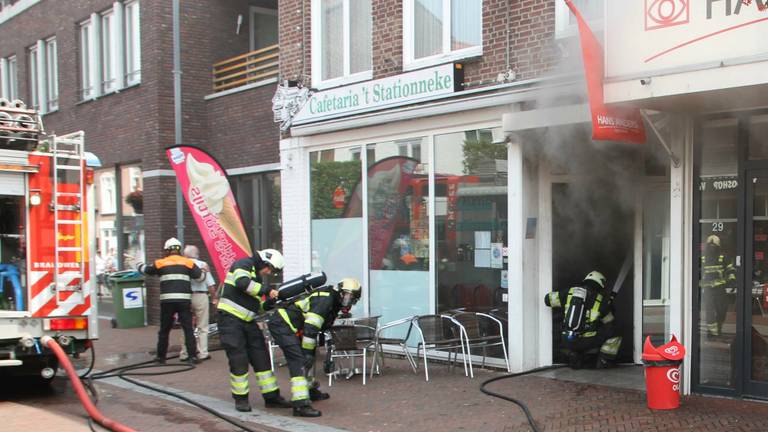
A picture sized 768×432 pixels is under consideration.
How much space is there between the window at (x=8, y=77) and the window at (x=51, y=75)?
222 centimetres

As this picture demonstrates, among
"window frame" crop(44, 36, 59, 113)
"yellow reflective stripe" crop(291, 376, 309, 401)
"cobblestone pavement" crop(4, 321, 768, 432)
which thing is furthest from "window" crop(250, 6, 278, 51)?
"yellow reflective stripe" crop(291, 376, 309, 401)

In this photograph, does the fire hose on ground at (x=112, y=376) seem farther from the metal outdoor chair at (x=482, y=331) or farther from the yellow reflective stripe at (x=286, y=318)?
the metal outdoor chair at (x=482, y=331)

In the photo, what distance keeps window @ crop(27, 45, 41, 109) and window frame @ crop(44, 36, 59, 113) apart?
68 cm

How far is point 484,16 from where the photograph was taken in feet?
29.3

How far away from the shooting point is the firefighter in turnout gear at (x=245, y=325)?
281 inches

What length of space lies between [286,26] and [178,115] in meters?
2.75

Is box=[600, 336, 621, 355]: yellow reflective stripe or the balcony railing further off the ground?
the balcony railing

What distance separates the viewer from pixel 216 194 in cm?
1040

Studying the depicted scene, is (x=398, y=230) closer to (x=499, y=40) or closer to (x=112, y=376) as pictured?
(x=499, y=40)

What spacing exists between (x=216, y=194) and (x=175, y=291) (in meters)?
1.48

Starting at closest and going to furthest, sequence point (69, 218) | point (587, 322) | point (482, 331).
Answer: point (69, 218) → point (587, 322) → point (482, 331)

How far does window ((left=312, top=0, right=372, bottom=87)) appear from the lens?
10.8 metres

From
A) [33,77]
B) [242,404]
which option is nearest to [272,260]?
[242,404]

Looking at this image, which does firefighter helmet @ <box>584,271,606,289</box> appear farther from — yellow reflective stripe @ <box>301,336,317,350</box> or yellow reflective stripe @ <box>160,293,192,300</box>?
yellow reflective stripe @ <box>160,293,192,300</box>
